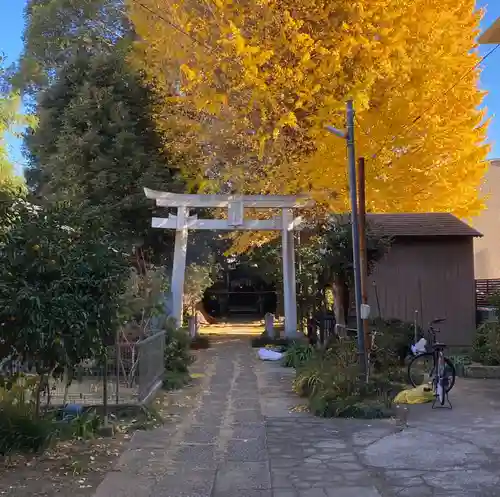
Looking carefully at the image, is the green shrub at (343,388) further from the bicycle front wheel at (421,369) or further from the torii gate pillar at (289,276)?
the torii gate pillar at (289,276)

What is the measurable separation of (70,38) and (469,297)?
62.0 ft

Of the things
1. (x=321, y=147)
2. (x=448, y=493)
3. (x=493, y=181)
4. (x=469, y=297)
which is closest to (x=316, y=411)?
(x=448, y=493)

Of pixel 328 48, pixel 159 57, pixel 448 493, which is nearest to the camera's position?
pixel 448 493

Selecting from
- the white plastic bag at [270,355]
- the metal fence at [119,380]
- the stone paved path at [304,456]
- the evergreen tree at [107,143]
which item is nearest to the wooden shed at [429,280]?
the white plastic bag at [270,355]

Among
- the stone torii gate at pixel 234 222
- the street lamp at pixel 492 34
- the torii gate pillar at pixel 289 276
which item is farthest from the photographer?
the torii gate pillar at pixel 289 276

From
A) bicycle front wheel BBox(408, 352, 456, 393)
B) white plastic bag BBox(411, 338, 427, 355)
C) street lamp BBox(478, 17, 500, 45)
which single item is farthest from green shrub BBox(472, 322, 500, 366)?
street lamp BBox(478, 17, 500, 45)

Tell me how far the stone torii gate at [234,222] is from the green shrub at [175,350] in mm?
5513

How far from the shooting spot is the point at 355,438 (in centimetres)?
700

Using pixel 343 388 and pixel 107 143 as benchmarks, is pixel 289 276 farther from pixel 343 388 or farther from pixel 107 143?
pixel 343 388

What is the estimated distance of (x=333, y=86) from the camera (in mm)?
16516

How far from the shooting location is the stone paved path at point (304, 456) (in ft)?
17.4

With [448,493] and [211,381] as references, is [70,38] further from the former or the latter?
[448,493]

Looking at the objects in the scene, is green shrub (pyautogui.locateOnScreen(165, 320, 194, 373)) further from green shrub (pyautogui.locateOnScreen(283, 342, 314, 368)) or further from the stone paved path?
the stone paved path

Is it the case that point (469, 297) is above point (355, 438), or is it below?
above
